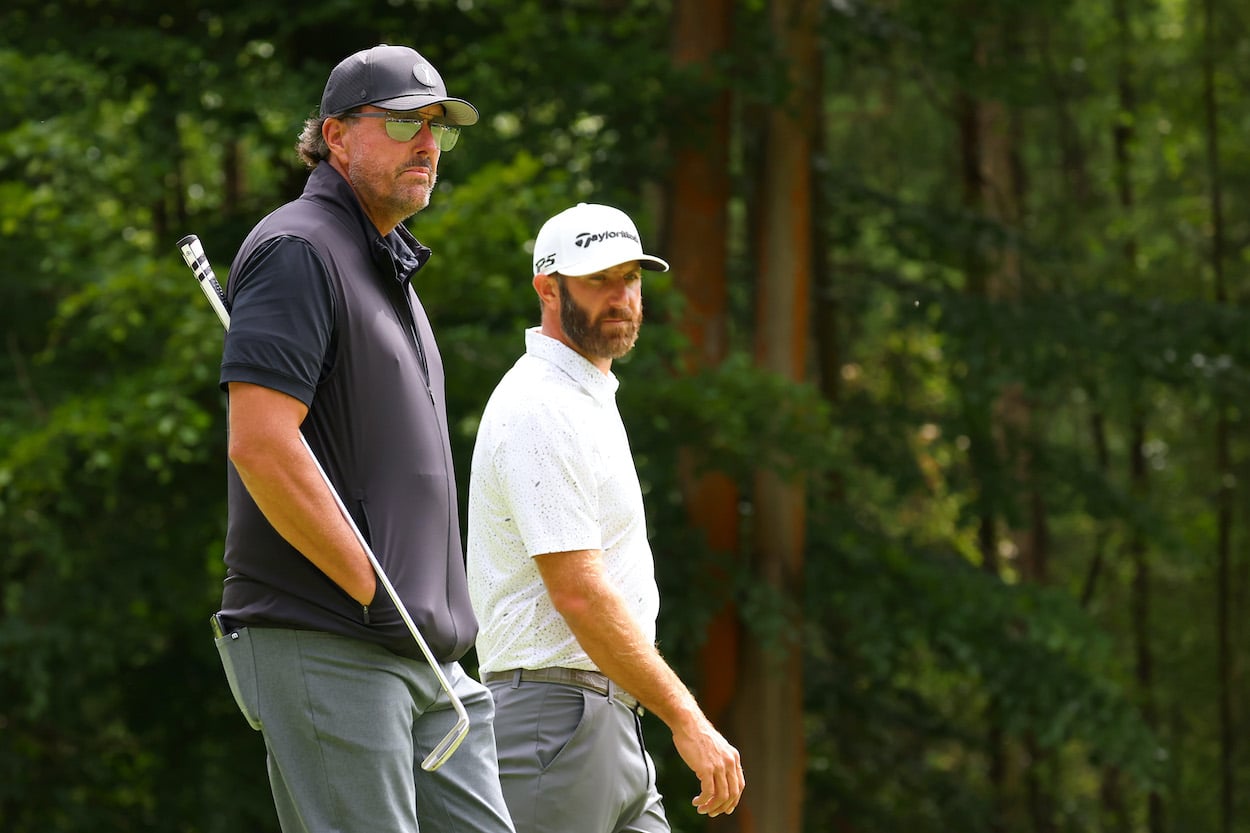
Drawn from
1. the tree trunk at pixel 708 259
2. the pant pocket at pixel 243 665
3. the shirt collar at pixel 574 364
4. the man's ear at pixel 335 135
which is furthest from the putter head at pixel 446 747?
the tree trunk at pixel 708 259

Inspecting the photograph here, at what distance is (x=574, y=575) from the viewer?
2965 mm

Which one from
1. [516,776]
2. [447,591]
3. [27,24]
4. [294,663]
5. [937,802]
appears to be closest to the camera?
[294,663]

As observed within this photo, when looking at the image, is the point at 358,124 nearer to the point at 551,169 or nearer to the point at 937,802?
the point at 551,169

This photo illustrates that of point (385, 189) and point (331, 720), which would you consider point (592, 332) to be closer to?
point (385, 189)

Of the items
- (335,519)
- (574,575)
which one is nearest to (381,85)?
(335,519)

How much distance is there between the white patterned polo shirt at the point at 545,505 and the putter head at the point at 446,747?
439 mm

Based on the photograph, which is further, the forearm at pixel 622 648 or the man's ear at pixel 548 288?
the man's ear at pixel 548 288

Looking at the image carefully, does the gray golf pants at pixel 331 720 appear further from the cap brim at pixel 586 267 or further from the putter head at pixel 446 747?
the cap brim at pixel 586 267

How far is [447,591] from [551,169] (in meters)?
7.34

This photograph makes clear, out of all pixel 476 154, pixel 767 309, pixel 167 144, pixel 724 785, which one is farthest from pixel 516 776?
pixel 767 309

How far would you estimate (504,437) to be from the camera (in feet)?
10.1

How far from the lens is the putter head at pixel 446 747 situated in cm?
263

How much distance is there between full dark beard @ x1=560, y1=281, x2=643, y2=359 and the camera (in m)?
3.20

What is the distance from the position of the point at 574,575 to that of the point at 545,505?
14cm
